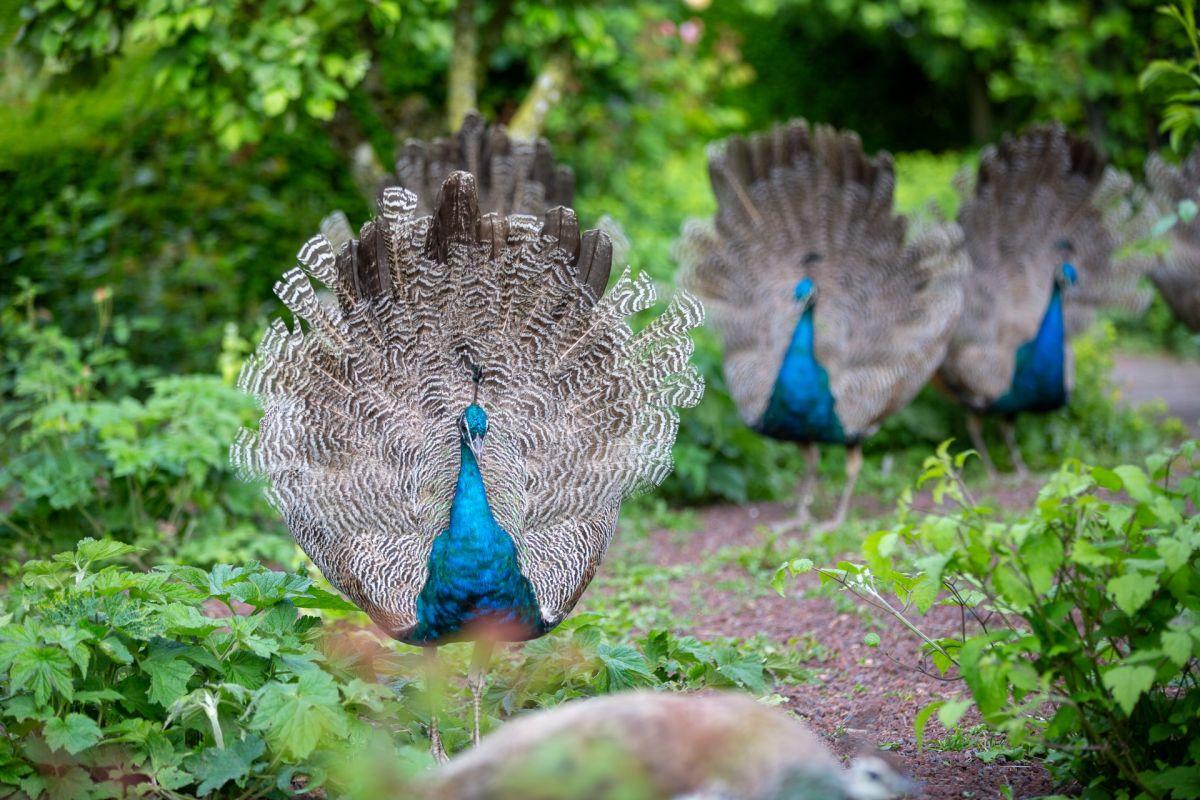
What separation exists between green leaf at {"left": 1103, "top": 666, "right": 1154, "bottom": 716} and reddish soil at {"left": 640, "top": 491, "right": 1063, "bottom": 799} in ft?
2.64

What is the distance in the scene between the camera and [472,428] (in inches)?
168

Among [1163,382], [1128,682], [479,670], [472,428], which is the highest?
[472,428]

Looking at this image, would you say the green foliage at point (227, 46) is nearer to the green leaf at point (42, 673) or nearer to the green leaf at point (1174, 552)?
the green leaf at point (42, 673)

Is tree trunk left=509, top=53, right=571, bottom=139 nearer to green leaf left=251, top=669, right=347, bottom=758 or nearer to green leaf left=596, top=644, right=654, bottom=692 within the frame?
green leaf left=596, top=644, right=654, bottom=692

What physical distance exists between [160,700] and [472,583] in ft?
3.26

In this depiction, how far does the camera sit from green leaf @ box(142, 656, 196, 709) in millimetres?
3547

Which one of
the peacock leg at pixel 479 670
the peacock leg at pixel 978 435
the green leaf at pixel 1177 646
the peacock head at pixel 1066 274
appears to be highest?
the peacock head at pixel 1066 274

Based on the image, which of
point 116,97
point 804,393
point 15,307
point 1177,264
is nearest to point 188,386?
point 15,307

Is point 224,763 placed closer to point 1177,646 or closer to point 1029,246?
point 1177,646

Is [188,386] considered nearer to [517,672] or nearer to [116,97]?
[517,672]

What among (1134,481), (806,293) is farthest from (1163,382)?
(1134,481)

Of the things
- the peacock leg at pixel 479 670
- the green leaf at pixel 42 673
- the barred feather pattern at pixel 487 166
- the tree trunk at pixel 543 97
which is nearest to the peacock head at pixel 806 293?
the barred feather pattern at pixel 487 166

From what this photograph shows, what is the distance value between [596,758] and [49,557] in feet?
14.4

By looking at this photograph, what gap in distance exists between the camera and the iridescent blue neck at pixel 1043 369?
8133mm
